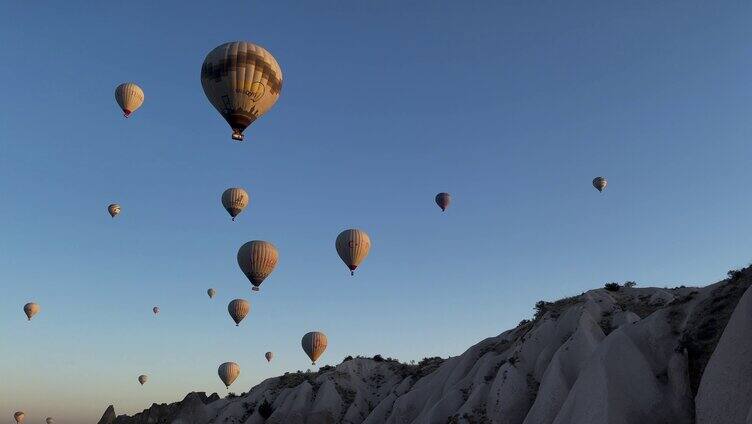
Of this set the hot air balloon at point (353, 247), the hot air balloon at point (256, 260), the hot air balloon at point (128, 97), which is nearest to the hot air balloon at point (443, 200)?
the hot air balloon at point (353, 247)

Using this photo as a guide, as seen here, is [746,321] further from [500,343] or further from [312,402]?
[312,402]

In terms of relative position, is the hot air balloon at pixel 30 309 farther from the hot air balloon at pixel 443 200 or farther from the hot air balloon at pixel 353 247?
the hot air balloon at pixel 443 200

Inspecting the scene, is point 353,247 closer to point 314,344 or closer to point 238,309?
point 314,344

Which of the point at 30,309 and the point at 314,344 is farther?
the point at 30,309

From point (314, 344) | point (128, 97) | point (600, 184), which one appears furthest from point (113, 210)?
point (600, 184)

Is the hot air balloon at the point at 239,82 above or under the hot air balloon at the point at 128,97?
under

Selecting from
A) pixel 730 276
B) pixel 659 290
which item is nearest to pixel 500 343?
pixel 659 290
